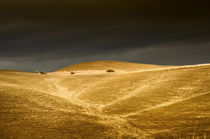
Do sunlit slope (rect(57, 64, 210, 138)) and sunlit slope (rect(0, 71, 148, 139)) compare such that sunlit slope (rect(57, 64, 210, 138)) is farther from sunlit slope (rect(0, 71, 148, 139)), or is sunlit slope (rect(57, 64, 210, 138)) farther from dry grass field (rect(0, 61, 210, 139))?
sunlit slope (rect(0, 71, 148, 139))

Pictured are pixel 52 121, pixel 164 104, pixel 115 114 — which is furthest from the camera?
pixel 164 104

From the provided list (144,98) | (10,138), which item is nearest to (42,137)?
(10,138)

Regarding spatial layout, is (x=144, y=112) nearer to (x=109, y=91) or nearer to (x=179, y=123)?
(x=179, y=123)

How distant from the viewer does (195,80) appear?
42.8 ft

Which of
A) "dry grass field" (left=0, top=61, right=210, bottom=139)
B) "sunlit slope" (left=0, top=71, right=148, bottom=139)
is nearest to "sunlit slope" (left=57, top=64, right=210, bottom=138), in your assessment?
"dry grass field" (left=0, top=61, right=210, bottom=139)

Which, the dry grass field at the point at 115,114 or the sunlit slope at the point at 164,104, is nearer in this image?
the dry grass field at the point at 115,114

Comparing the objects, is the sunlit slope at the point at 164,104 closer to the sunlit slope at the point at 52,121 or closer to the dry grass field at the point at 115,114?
the dry grass field at the point at 115,114

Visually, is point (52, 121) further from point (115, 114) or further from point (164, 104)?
point (164, 104)

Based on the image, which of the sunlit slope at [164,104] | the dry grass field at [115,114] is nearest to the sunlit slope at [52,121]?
the dry grass field at [115,114]

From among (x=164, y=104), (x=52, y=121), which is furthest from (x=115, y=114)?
(x=52, y=121)

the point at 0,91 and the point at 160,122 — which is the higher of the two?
the point at 0,91

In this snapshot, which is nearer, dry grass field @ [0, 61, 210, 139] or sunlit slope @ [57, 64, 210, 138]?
dry grass field @ [0, 61, 210, 139]

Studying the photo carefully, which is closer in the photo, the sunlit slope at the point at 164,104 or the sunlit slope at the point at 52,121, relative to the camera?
the sunlit slope at the point at 52,121

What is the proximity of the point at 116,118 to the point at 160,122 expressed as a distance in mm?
1723
